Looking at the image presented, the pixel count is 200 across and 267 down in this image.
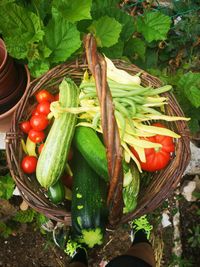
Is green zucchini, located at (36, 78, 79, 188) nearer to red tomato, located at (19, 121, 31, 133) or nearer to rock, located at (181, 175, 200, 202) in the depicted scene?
red tomato, located at (19, 121, 31, 133)

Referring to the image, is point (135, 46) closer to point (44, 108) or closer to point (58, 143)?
point (44, 108)

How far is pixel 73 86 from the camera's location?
1854 millimetres

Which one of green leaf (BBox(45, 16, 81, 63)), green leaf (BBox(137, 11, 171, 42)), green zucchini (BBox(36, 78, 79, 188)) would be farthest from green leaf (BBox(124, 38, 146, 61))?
green zucchini (BBox(36, 78, 79, 188))

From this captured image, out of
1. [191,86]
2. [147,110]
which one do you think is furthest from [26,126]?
[191,86]

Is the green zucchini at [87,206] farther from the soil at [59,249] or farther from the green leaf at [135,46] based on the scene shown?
the green leaf at [135,46]

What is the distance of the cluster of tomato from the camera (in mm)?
1844

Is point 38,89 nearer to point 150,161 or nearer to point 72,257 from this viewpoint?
point 150,161

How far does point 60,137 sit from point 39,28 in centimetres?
62

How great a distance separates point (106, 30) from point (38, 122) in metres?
0.67

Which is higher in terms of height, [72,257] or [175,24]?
[175,24]

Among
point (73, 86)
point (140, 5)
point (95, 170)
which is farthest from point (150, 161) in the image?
point (140, 5)

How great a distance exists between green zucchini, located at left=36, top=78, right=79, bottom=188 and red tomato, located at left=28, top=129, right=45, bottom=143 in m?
0.07

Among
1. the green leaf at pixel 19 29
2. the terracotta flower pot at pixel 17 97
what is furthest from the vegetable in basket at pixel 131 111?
the terracotta flower pot at pixel 17 97

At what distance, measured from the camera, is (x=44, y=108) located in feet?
6.14
